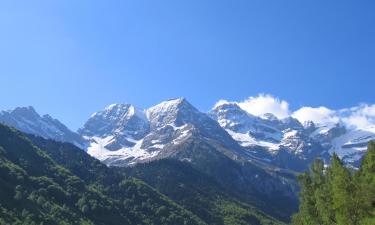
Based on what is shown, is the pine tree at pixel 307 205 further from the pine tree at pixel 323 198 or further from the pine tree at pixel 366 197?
the pine tree at pixel 366 197

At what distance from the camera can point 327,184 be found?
3691 inches

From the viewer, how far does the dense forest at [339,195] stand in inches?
2953

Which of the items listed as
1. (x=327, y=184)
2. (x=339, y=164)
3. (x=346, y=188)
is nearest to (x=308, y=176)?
(x=327, y=184)

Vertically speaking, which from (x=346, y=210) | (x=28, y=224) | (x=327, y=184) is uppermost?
(x=327, y=184)

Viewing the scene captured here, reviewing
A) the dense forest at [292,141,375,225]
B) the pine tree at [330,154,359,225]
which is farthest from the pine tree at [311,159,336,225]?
the pine tree at [330,154,359,225]

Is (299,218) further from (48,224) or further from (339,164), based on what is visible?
(48,224)

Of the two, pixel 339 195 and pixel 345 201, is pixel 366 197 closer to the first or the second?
pixel 345 201

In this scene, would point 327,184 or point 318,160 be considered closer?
point 327,184

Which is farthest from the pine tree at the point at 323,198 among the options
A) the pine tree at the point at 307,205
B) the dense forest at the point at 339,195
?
the pine tree at the point at 307,205

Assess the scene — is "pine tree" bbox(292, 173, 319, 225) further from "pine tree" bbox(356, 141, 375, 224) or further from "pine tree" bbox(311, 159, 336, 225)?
"pine tree" bbox(356, 141, 375, 224)

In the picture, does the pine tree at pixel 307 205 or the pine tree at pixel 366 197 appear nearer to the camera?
the pine tree at pixel 366 197

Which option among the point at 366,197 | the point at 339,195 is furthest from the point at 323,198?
the point at 366,197

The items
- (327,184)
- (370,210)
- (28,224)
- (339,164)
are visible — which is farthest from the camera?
(28,224)

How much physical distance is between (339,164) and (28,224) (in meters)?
127
